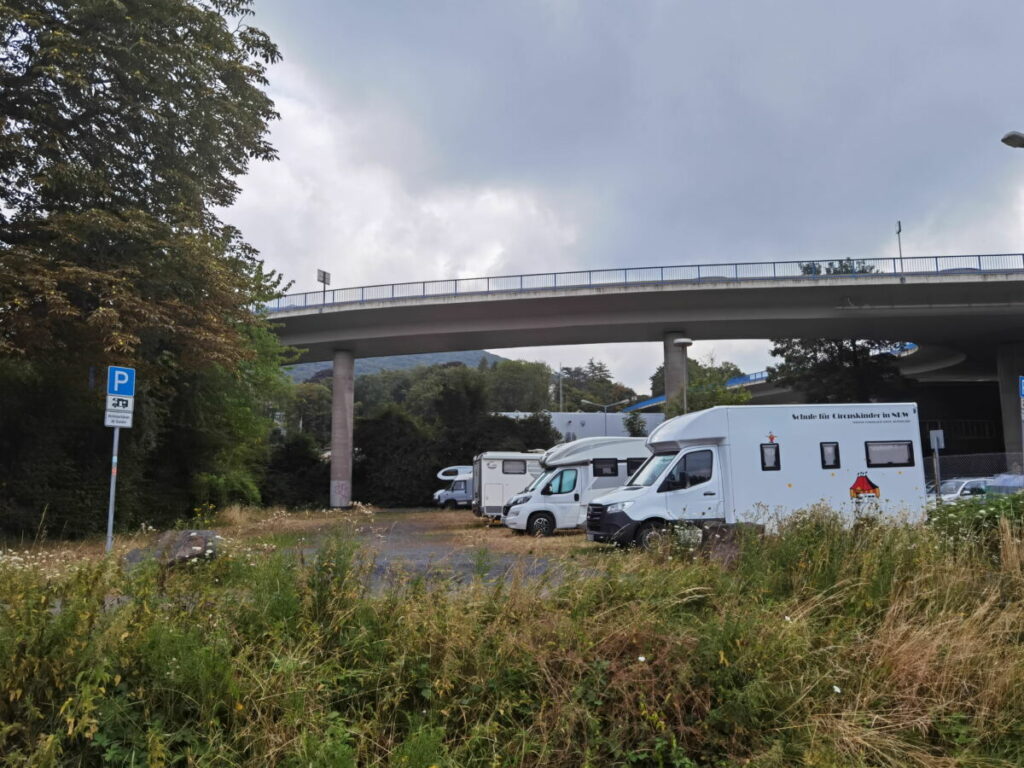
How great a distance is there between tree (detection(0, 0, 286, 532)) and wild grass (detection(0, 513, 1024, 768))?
10585 millimetres

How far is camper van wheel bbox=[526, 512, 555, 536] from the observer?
66.1 feet

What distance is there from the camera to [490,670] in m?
4.54

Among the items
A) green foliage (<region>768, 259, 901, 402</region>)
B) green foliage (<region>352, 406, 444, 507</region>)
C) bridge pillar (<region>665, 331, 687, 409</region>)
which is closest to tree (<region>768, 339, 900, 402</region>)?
green foliage (<region>768, 259, 901, 402</region>)

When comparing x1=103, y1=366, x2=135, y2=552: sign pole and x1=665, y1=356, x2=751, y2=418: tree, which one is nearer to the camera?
x1=103, y1=366, x2=135, y2=552: sign pole

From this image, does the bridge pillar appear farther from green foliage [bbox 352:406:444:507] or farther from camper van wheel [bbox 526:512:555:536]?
green foliage [bbox 352:406:444:507]

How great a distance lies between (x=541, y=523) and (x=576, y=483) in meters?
1.48

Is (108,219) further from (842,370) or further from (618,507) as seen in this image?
(842,370)

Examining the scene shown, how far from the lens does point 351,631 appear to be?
4.76 meters

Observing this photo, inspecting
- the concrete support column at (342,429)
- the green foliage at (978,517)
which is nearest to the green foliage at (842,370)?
the concrete support column at (342,429)

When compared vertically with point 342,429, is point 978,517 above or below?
below

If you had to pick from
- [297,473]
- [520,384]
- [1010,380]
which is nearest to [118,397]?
[297,473]

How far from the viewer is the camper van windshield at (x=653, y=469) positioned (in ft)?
47.8

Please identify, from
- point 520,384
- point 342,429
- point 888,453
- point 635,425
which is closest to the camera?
point 888,453

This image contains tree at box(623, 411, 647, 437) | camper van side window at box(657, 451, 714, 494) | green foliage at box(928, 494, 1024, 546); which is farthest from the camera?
tree at box(623, 411, 647, 437)
